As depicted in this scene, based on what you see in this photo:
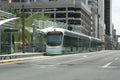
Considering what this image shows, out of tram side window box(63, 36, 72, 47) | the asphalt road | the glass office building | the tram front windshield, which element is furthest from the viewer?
tram side window box(63, 36, 72, 47)

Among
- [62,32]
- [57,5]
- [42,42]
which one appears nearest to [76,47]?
[42,42]

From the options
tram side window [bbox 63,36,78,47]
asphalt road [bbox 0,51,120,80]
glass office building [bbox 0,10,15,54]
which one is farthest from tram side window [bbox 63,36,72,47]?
asphalt road [bbox 0,51,120,80]

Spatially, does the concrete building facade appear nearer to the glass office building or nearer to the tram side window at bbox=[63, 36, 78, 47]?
the tram side window at bbox=[63, 36, 78, 47]

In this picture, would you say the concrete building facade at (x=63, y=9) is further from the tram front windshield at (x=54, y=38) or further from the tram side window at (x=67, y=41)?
the tram front windshield at (x=54, y=38)

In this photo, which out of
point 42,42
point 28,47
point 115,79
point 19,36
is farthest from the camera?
point 19,36

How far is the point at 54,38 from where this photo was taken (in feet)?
182

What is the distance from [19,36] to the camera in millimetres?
71000

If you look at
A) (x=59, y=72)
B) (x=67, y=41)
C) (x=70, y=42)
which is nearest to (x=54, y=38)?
(x=67, y=41)

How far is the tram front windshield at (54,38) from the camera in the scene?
181ft

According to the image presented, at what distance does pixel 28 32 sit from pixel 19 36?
211cm

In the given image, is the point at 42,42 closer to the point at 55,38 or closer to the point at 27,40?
the point at 55,38

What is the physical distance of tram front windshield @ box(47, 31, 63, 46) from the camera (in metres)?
55.1

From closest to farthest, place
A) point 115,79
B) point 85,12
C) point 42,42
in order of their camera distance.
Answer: point 115,79, point 42,42, point 85,12

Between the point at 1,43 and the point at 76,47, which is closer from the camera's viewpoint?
the point at 1,43
